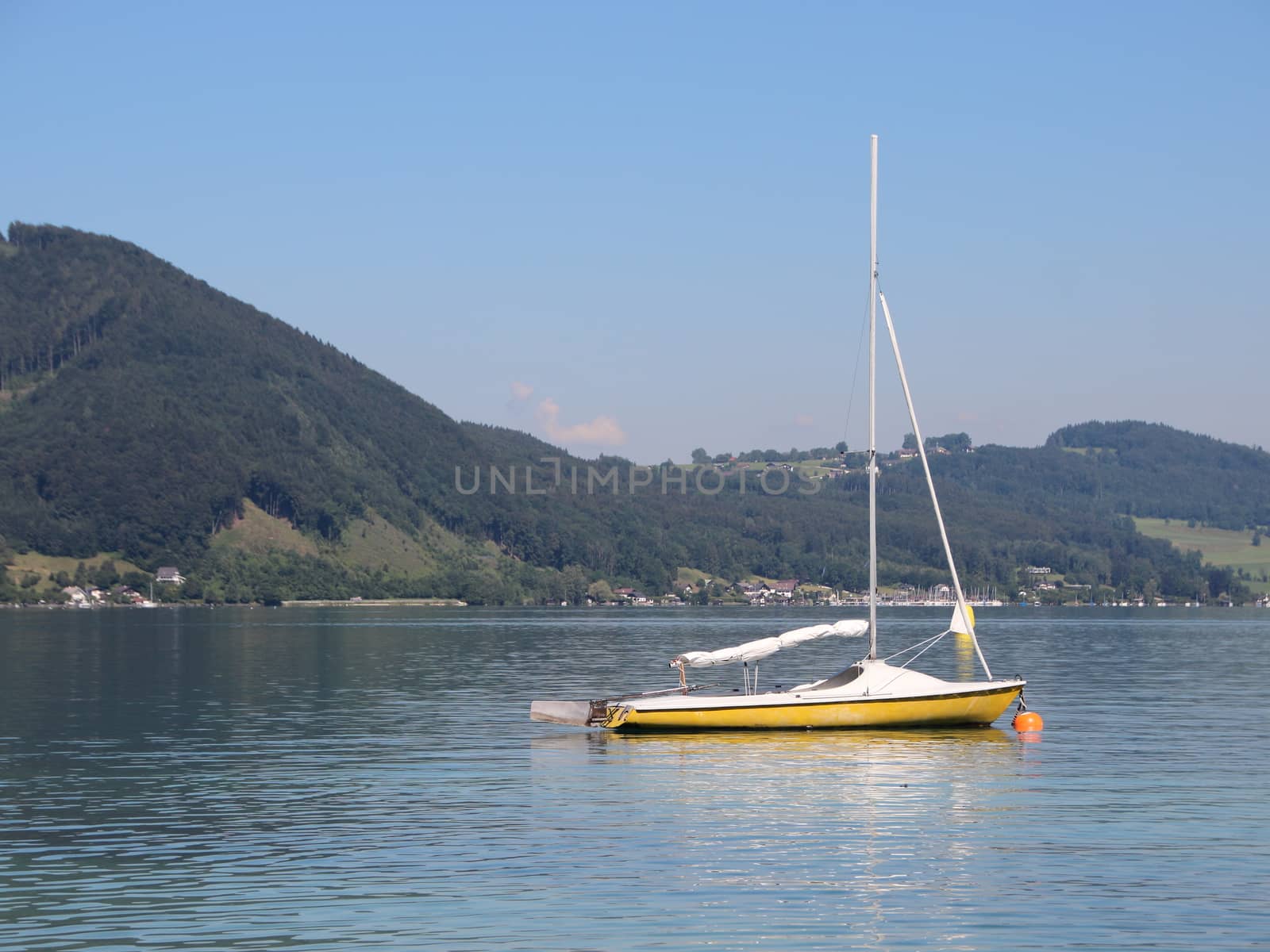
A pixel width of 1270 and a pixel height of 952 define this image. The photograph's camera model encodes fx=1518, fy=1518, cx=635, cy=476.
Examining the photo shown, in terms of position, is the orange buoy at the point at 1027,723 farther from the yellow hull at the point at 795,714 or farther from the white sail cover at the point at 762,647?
the white sail cover at the point at 762,647

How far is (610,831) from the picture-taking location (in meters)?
36.3

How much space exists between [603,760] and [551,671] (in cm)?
5041

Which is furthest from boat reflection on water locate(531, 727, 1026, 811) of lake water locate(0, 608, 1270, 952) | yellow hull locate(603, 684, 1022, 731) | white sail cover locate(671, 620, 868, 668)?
white sail cover locate(671, 620, 868, 668)

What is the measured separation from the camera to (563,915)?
27.4 m

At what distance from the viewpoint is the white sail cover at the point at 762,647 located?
58.6 metres

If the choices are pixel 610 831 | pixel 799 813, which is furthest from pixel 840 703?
pixel 610 831

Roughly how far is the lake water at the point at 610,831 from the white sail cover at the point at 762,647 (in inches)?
128

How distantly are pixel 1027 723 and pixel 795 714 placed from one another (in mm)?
10051

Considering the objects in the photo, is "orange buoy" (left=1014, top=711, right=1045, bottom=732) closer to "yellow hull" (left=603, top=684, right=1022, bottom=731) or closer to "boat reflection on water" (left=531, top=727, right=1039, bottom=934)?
"boat reflection on water" (left=531, top=727, right=1039, bottom=934)

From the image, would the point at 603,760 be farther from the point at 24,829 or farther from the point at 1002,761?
the point at 24,829

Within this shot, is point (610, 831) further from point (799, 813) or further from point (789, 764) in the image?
point (789, 764)

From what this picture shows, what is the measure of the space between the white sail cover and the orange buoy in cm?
684

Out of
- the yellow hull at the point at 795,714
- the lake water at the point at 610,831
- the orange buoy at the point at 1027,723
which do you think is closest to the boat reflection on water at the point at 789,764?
the lake water at the point at 610,831

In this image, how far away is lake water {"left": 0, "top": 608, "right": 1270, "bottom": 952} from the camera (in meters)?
26.8
